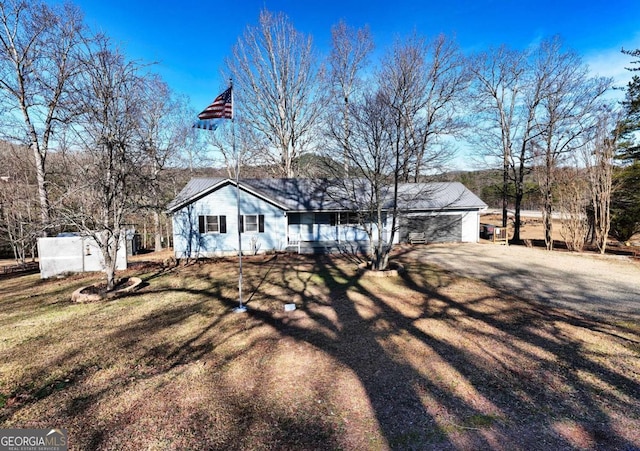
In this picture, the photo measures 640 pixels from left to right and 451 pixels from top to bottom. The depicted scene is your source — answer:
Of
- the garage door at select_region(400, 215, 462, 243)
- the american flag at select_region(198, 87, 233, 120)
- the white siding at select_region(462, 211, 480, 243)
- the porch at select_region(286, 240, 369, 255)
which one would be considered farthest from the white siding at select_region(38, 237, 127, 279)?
the white siding at select_region(462, 211, 480, 243)

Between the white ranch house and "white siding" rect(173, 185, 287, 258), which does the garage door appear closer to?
the white ranch house

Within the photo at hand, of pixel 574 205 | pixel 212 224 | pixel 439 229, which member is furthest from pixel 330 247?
Answer: pixel 574 205

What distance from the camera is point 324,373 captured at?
14.8 feet

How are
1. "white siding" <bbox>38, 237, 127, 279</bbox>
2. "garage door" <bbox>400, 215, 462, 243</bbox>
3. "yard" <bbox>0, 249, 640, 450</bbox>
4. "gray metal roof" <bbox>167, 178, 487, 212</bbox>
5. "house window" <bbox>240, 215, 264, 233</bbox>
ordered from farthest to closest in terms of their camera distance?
1. "garage door" <bbox>400, 215, 462, 243</bbox>
2. "house window" <bbox>240, 215, 264, 233</bbox>
3. "gray metal roof" <bbox>167, 178, 487, 212</bbox>
4. "white siding" <bbox>38, 237, 127, 279</bbox>
5. "yard" <bbox>0, 249, 640, 450</bbox>

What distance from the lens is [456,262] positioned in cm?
1277

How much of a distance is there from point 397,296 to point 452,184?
14916 millimetres

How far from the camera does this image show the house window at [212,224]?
15.0 metres

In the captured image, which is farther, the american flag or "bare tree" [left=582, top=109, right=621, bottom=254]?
"bare tree" [left=582, top=109, right=621, bottom=254]

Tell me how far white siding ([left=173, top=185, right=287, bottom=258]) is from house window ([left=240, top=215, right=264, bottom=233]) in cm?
19

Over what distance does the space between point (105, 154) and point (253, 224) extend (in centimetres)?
806

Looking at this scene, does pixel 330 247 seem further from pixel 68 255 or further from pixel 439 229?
pixel 68 255

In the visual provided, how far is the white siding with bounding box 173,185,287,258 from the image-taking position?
14.9m

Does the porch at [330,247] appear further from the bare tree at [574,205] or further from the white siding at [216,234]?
the bare tree at [574,205]

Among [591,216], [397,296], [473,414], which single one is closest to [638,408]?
[473,414]
